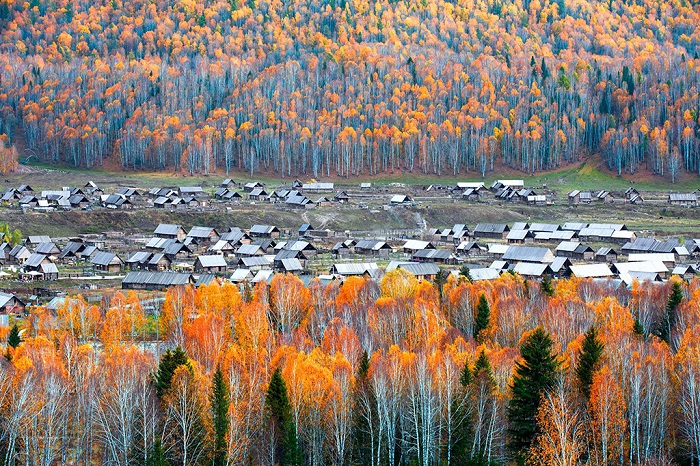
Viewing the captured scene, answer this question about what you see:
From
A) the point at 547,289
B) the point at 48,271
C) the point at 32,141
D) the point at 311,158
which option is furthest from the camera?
the point at 32,141

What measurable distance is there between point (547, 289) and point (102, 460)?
35.9 metres

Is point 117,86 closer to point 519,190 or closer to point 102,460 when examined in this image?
point 519,190

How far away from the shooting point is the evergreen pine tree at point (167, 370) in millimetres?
40625

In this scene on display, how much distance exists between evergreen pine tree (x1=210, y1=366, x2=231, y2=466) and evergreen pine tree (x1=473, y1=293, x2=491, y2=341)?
21478 mm

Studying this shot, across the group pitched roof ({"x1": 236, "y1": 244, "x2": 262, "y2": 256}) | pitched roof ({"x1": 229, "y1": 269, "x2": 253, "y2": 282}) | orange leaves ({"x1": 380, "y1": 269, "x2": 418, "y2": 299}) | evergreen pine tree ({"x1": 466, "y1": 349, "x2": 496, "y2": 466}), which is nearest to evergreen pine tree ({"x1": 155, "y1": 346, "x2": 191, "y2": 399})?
evergreen pine tree ({"x1": 466, "y1": 349, "x2": 496, "y2": 466})

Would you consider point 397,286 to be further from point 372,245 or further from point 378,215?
point 378,215

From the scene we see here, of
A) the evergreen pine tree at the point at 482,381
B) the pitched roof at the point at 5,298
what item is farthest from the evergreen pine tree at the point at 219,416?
the pitched roof at the point at 5,298

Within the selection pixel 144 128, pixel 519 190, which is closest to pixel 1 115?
pixel 144 128

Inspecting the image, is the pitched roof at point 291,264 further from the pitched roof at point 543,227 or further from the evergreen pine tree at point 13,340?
the evergreen pine tree at point 13,340

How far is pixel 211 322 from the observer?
5391 centimetres

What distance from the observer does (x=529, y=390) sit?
39.1m

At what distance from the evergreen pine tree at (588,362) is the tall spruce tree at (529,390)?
216cm

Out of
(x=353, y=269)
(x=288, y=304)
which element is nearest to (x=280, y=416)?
(x=288, y=304)

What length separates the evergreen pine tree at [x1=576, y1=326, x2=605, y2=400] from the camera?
137 feet
